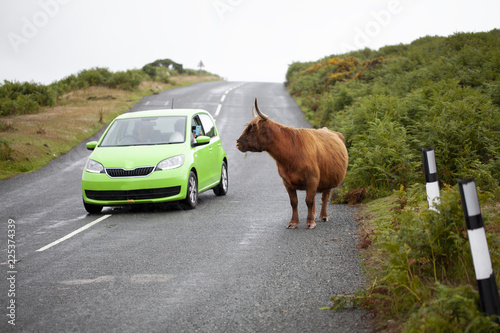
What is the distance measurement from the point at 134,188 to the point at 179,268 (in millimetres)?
4007

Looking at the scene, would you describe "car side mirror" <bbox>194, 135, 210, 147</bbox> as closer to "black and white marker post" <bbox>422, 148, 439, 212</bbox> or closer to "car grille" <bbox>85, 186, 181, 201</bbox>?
"car grille" <bbox>85, 186, 181, 201</bbox>

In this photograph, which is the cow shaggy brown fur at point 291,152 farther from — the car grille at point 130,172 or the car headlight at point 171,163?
the car grille at point 130,172

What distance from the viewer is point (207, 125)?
13.3m

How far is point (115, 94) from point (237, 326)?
32936 mm

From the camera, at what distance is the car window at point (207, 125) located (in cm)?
1299

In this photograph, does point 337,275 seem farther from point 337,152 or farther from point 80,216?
point 80,216

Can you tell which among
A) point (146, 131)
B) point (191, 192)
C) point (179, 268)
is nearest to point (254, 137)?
point (191, 192)

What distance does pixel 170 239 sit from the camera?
332 inches

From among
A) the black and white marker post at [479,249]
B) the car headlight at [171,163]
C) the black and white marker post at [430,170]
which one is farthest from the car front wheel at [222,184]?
the black and white marker post at [479,249]

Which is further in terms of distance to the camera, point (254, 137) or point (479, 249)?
point (254, 137)

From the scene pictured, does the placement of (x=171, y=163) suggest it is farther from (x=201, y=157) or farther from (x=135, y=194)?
(x=201, y=157)

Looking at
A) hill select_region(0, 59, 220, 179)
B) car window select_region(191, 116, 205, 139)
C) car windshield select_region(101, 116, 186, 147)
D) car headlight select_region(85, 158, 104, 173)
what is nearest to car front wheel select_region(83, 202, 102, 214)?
car headlight select_region(85, 158, 104, 173)

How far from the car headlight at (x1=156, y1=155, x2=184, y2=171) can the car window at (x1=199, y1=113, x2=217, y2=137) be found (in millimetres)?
2080

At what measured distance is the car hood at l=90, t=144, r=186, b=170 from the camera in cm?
1065
